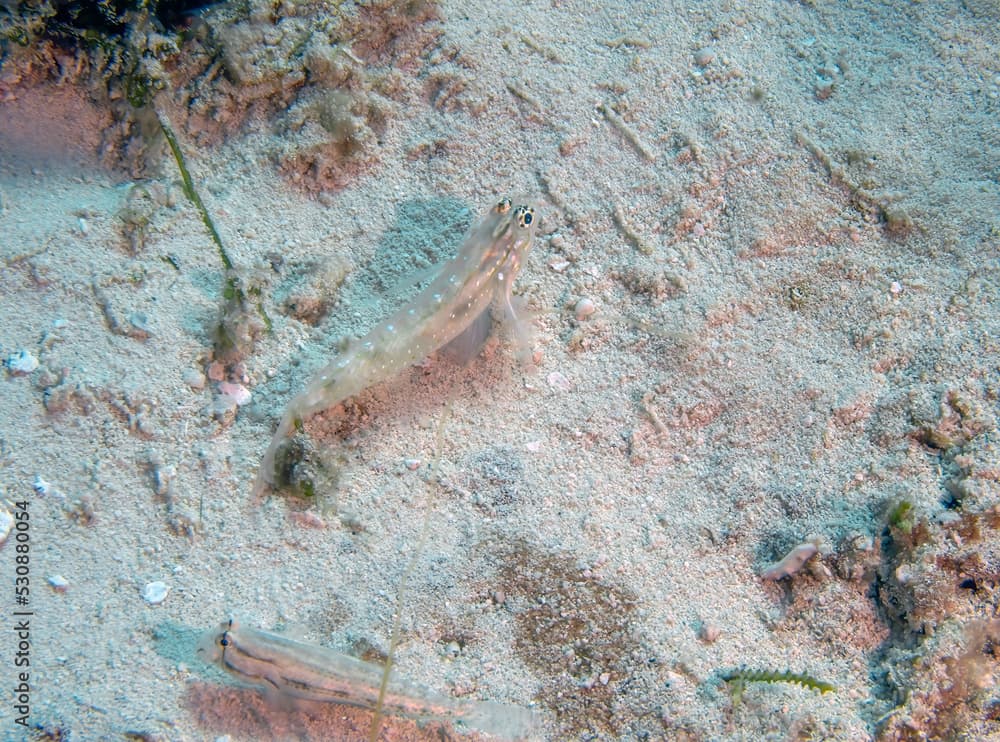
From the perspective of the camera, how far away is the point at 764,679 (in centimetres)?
298

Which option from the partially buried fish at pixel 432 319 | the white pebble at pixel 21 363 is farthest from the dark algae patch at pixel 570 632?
the white pebble at pixel 21 363

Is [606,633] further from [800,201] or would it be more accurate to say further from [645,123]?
[645,123]

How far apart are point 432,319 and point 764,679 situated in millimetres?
2482

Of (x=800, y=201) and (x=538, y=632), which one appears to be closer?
(x=538, y=632)

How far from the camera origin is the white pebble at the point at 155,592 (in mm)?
3047

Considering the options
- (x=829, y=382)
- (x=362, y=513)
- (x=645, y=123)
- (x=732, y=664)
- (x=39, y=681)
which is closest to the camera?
(x=39, y=681)

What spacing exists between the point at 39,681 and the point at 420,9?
4607 millimetres

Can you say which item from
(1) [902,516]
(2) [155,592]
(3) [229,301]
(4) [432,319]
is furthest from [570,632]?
(3) [229,301]

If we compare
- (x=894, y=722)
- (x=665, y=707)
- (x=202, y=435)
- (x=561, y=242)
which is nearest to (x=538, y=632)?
(x=665, y=707)

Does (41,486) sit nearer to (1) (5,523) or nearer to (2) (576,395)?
(1) (5,523)

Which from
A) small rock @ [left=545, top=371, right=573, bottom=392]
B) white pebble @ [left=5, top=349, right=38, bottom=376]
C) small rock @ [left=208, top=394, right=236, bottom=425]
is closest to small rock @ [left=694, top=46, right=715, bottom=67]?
small rock @ [left=545, top=371, right=573, bottom=392]

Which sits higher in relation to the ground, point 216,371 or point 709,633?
point 709,633

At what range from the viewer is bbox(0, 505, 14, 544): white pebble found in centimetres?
304

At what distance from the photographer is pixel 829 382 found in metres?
3.77
